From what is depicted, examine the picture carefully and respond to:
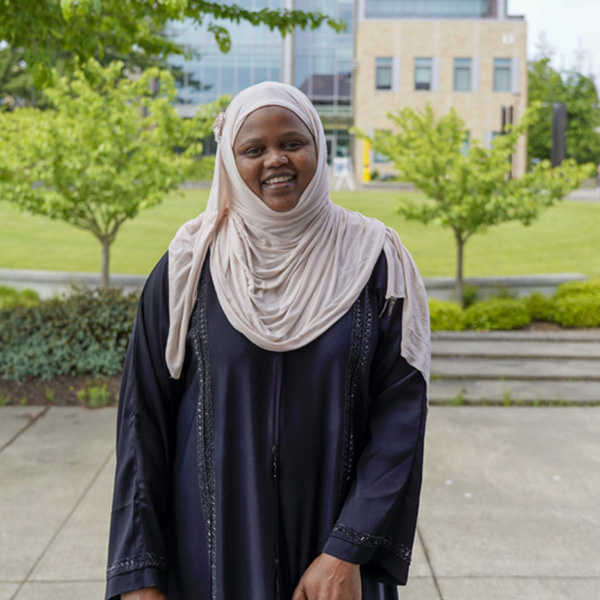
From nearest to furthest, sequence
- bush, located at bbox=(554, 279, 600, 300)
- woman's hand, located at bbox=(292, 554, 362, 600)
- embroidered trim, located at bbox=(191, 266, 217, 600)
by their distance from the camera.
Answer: woman's hand, located at bbox=(292, 554, 362, 600)
embroidered trim, located at bbox=(191, 266, 217, 600)
bush, located at bbox=(554, 279, 600, 300)

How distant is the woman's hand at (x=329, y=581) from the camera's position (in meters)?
1.79

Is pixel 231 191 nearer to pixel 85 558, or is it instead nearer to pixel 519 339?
pixel 85 558

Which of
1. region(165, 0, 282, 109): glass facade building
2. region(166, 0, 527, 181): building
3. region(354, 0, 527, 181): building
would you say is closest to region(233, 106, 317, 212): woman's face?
region(166, 0, 527, 181): building

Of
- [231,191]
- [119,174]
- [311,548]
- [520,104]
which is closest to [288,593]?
[311,548]

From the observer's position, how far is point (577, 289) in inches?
435

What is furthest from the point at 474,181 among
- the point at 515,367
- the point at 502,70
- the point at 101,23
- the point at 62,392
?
the point at 502,70

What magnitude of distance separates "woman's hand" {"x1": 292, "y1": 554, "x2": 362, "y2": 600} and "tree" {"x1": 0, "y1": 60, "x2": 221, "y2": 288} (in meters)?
7.39

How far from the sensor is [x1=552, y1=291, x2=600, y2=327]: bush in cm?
1022

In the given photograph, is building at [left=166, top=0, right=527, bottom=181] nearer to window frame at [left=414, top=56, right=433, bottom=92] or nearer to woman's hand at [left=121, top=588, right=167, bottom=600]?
window frame at [left=414, top=56, right=433, bottom=92]

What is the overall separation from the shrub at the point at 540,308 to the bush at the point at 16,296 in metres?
6.56

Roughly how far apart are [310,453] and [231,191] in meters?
0.67

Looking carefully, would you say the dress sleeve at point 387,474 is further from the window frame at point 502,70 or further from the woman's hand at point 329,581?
the window frame at point 502,70

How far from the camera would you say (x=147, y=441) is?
6.46ft

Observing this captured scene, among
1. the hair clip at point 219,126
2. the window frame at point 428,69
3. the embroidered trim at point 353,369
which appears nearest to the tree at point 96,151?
the hair clip at point 219,126
